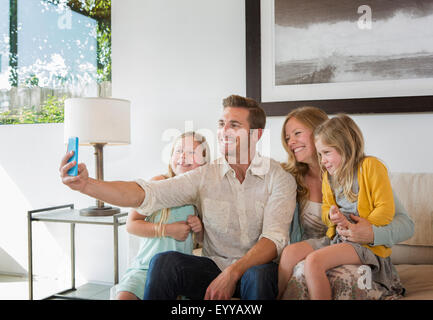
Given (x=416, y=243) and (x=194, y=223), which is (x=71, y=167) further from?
(x=416, y=243)

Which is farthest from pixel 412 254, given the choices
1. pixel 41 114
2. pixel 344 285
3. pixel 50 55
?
pixel 50 55

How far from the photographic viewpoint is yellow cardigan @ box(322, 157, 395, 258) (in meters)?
1.29

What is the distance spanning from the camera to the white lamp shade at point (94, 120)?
2121 millimetres

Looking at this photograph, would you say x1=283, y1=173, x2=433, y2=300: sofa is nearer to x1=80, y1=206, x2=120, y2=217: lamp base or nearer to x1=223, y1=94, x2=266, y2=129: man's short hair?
x1=223, y1=94, x2=266, y2=129: man's short hair

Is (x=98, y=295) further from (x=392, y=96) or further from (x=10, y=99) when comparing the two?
(x=392, y=96)

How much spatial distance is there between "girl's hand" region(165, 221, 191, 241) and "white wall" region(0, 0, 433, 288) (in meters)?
0.91

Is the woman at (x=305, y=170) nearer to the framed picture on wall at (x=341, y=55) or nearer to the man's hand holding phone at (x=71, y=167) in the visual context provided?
the framed picture on wall at (x=341, y=55)

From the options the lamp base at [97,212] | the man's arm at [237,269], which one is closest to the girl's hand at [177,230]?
the man's arm at [237,269]

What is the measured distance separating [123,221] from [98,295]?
541mm

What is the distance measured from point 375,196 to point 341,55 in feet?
3.34

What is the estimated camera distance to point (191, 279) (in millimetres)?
1287

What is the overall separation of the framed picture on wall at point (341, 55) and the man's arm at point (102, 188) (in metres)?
1.10

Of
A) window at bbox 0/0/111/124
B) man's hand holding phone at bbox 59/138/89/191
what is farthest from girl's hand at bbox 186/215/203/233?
window at bbox 0/0/111/124

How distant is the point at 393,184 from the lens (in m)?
1.76
